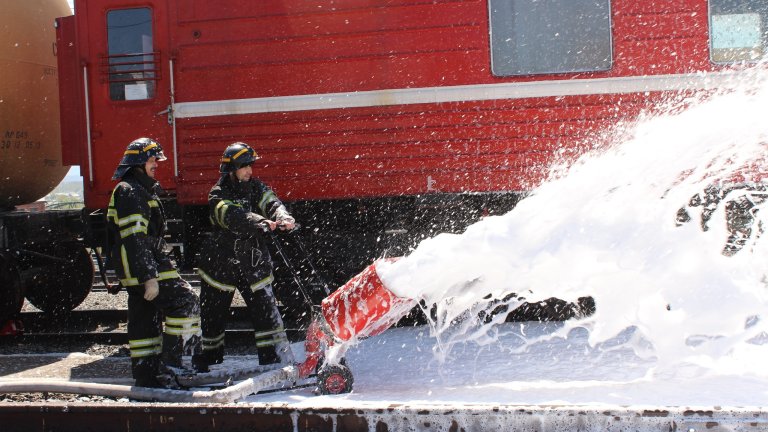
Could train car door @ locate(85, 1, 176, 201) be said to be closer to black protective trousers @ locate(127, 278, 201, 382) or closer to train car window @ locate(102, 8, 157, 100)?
train car window @ locate(102, 8, 157, 100)

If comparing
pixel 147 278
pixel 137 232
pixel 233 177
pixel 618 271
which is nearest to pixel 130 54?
pixel 233 177

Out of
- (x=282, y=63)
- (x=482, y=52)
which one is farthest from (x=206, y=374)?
(x=482, y=52)

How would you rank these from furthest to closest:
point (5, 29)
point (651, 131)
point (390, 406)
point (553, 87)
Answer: point (5, 29) < point (553, 87) < point (651, 131) < point (390, 406)

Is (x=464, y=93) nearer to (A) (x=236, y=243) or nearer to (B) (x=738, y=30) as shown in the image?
(B) (x=738, y=30)

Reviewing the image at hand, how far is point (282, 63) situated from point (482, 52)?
68.9 inches

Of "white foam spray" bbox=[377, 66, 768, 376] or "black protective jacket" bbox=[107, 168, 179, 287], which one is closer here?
"white foam spray" bbox=[377, 66, 768, 376]

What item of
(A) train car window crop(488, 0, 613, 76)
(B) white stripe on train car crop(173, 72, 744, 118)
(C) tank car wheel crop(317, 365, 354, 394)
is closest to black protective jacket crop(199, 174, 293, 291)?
(C) tank car wheel crop(317, 365, 354, 394)

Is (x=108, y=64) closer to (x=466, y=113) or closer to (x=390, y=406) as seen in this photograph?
(x=466, y=113)

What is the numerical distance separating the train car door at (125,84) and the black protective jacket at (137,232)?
188cm

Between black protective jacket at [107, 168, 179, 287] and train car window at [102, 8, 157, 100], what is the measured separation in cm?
216

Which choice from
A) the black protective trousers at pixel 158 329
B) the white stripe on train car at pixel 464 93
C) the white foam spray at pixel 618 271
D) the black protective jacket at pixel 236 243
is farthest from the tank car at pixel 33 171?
the white foam spray at pixel 618 271

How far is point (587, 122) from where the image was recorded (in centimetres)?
630

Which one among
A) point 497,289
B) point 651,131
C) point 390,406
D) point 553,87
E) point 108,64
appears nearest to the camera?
point 390,406

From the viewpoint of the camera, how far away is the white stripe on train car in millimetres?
6172
